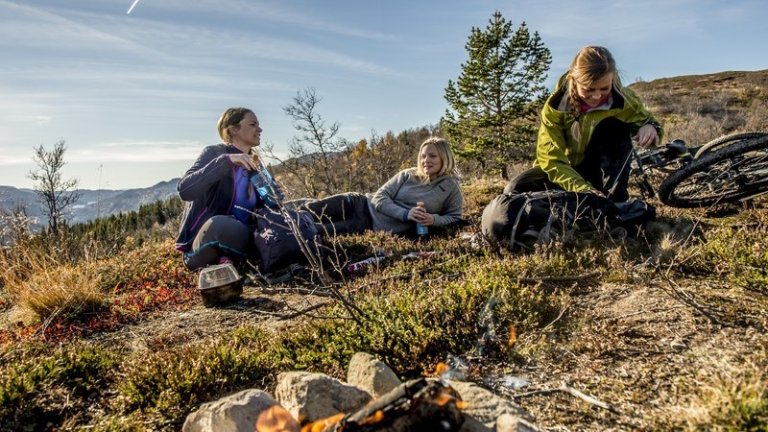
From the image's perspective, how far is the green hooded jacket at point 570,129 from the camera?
4.61m

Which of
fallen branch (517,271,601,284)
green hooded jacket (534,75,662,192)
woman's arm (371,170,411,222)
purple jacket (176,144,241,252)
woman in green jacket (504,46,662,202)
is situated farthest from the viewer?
woman's arm (371,170,411,222)

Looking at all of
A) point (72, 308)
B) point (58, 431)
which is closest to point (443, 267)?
point (58, 431)

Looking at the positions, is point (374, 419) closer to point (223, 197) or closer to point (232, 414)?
point (232, 414)

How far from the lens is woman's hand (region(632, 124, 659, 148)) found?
4.36m

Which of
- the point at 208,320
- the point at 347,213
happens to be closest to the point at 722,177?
the point at 347,213

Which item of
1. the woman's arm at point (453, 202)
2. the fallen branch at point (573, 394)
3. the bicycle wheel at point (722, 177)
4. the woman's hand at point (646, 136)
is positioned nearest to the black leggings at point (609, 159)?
the woman's hand at point (646, 136)

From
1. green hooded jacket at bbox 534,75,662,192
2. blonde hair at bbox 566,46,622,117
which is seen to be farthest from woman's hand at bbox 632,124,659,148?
blonde hair at bbox 566,46,622,117

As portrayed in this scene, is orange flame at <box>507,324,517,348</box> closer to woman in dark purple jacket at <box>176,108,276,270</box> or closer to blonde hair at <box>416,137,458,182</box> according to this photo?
woman in dark purple jacket at <box>176,108,276,270</box>

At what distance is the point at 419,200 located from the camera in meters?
6.25

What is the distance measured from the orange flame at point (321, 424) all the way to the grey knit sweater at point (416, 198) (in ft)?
14.5

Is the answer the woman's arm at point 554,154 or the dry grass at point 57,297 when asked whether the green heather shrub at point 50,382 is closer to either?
the dry grass at point 57,297

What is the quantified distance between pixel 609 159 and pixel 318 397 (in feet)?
14.8

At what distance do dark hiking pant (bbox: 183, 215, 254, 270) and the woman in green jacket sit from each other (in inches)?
143

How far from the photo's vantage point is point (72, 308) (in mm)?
4156
